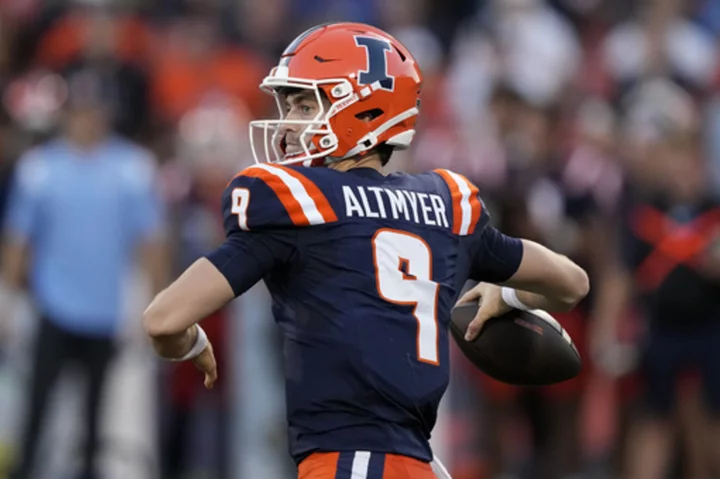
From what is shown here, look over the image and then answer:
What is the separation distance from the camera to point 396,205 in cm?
359

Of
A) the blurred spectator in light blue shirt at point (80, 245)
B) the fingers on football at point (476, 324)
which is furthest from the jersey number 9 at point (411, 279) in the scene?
the blurred spectator in light blue shirt at point (80, 245)

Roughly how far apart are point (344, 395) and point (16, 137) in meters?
5.71

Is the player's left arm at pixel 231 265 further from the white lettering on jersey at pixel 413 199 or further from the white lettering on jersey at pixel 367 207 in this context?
the white lettering on jersey at pixel 413 199

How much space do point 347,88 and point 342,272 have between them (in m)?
0.52

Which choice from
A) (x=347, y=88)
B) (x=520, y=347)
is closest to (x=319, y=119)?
(x=347, y=88)

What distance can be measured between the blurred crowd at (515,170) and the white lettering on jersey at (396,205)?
13.3 ft

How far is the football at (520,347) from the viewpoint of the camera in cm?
405

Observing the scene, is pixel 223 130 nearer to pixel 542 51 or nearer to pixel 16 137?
pixel 16 137

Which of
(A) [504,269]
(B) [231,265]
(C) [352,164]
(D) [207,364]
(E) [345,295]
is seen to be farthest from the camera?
(A) [504,269]

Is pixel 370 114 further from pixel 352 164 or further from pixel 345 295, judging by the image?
pixel 345 295

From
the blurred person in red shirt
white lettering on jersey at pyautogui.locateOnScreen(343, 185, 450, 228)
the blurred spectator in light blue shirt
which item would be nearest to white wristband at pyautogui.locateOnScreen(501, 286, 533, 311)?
white lettering on jersey at pyautogui.locateOnScreen(343, 185, 450, 228)

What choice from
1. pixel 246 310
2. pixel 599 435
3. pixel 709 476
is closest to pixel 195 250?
pixel 246 310

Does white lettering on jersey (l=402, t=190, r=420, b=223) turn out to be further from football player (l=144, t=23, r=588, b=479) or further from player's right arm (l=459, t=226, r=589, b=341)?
player's right arm (l=459, t=226, r=589, b=341)

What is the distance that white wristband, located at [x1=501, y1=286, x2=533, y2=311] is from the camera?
4.07 m
